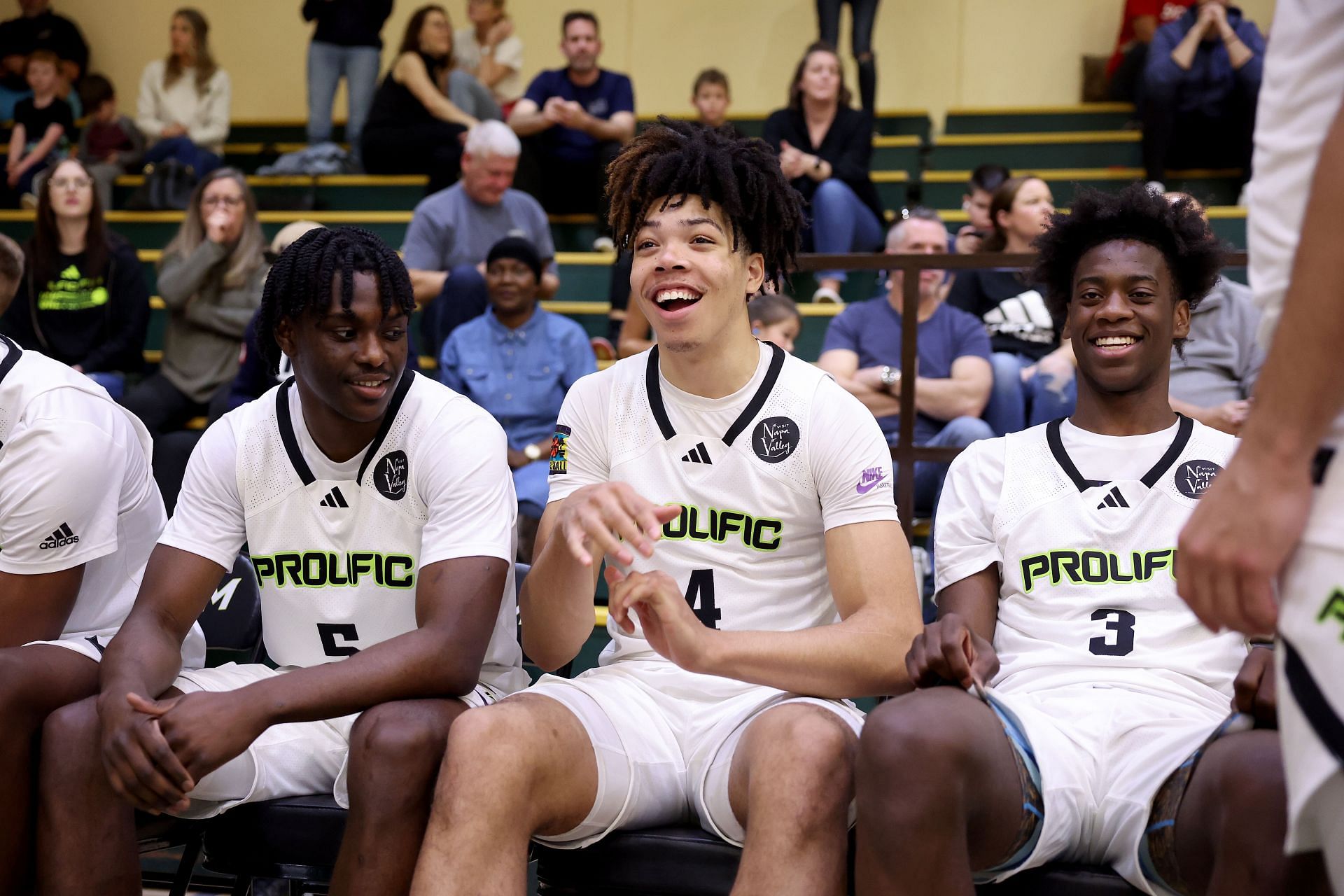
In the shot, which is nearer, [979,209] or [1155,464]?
[1155,464]

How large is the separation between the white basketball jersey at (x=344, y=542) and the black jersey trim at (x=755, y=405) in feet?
1.93

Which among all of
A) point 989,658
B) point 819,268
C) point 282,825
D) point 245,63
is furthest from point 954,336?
point 245,63

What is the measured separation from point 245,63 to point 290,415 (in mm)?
8972

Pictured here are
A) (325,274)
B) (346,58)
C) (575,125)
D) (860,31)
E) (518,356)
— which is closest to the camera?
(325,274)

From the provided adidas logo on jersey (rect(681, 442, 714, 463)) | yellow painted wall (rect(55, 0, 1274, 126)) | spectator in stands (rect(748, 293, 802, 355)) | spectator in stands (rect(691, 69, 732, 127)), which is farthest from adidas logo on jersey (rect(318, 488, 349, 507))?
yellow painted wall (rect(55, 0, 1274, 126))

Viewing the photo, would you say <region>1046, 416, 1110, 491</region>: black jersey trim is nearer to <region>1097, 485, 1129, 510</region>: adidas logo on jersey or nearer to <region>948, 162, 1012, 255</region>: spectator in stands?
<region>1097, 485, 1129, 510</region>: adidas logo on jersey

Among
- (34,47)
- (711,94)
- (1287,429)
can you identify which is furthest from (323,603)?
(34,47)

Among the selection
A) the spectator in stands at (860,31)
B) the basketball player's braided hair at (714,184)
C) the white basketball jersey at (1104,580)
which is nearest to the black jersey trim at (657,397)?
the basketball player's braided hair at (714,184)

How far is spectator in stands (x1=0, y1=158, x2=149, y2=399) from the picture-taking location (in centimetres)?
603

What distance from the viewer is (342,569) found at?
275 cm

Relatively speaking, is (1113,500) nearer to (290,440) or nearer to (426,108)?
(290,440)

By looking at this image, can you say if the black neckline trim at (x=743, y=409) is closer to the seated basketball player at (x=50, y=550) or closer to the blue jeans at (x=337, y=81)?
the seated basketball player at (x=50, y=550)

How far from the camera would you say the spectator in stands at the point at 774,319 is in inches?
196

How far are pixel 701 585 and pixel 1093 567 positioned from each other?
75cm
